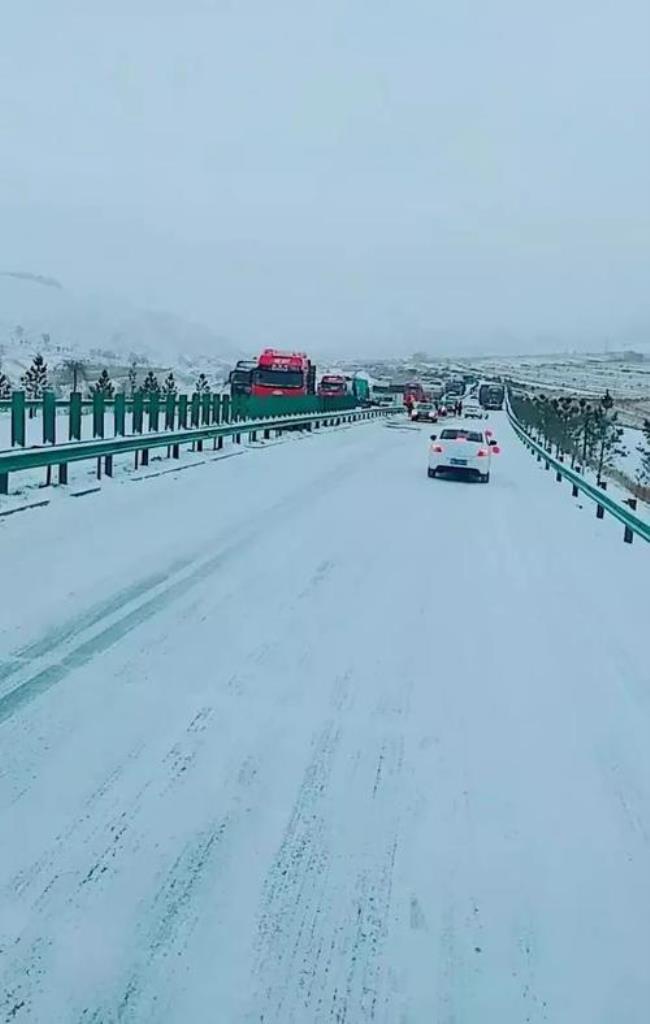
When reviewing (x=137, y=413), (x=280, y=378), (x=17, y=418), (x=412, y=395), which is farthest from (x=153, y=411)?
(x=412, y=395)

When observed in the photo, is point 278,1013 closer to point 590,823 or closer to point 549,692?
point 590,823

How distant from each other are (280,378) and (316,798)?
3926cm

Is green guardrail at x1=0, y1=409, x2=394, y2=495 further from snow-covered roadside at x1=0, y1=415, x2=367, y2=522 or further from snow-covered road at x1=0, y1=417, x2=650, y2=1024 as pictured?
snow-covered road at x1=0, y1=417, x2=650, y2=1024

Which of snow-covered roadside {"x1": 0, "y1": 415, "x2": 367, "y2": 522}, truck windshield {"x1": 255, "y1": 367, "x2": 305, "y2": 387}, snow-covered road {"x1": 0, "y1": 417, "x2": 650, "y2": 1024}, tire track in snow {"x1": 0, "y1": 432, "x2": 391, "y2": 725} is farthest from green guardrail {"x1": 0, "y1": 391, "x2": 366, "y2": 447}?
snow-covered road {"x1": 0, "y1": 417, "x2": 650, "y2": 1024}

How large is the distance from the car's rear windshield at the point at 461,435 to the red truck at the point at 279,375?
63.9 feet

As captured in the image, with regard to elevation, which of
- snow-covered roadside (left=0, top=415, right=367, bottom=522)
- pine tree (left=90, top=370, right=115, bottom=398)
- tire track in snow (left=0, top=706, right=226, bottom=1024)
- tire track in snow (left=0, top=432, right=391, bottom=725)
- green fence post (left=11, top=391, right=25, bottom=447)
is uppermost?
pine tree (left=90, top=370, right=115, bottom=398)

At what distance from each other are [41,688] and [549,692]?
328cm

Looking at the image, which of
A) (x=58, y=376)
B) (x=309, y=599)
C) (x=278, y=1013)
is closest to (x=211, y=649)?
(x=309, y=599)

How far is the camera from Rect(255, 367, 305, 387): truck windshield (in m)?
42.7

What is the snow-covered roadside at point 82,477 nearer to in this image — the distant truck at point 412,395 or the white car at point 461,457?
the white car at point 461,457

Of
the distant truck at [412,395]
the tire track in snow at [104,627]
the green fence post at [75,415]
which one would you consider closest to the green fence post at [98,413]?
the green fence post at [75,415]

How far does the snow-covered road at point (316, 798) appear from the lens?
3.08 metres

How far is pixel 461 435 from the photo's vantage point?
2344 cm

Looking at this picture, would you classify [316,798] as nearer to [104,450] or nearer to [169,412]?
[104,450]
